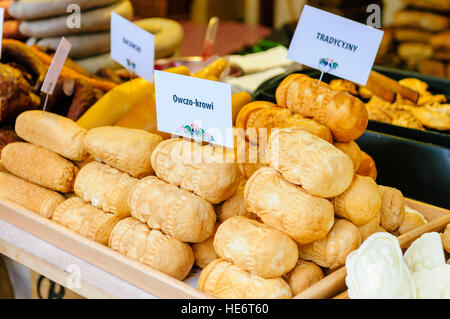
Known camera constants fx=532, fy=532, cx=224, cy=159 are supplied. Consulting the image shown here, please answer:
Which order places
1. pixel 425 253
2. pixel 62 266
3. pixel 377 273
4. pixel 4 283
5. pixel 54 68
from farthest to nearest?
1. pixel 4 283
2. pixel 54 68
3. pixel 62 266
4. pixel 425 253
5. pixel 377 273

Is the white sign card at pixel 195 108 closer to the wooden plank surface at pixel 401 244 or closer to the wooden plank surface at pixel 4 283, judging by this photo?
the wooden plank surface at pixel 401 244

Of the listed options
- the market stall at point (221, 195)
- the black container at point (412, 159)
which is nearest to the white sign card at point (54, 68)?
the market stall at point (221, 195)

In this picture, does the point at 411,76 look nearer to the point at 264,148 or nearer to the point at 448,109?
the point at 448,109

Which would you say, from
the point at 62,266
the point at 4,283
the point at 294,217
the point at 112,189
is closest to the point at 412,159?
the point at 294,217

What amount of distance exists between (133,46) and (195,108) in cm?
57

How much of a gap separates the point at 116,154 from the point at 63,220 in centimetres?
21

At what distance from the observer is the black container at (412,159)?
1.59 metres

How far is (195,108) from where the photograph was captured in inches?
45.7

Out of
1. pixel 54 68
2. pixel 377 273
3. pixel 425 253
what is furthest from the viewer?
pixel 54 68

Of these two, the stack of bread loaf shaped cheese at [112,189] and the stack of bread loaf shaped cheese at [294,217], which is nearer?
the stack of bread loaf shaped cheese at [294,217]

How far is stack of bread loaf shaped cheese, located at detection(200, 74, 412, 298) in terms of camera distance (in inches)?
39.9

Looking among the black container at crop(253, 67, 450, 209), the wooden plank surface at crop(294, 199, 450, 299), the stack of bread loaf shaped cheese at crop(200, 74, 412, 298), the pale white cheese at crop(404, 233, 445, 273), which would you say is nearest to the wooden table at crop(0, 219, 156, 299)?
the stack of bread loaf shaped cheese at crop(200, 74, 412, 298)

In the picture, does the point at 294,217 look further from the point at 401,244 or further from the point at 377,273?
the point at 401,244

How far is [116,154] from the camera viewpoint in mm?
1246
